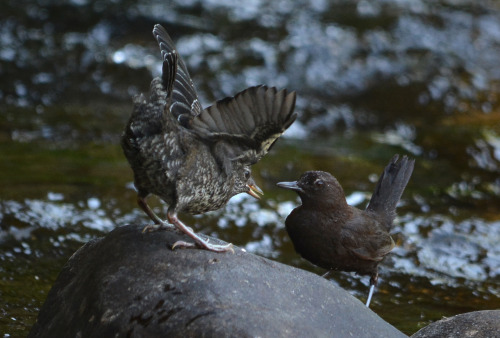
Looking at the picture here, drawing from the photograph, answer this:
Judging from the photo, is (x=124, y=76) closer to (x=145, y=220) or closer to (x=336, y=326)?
(x=145, y=220)

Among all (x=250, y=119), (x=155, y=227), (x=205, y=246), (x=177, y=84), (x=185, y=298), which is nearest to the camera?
(x=185, y=298)

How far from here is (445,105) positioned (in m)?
10.3

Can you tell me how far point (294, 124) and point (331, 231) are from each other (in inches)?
206

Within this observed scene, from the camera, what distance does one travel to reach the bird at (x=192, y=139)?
3422 mm

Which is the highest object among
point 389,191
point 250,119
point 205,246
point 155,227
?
point 389,191

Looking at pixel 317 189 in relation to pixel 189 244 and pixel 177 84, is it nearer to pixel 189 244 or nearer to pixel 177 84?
pixel 177 84

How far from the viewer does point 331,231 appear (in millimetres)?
4625

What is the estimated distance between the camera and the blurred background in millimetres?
5945

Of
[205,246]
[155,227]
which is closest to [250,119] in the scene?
[205,246]

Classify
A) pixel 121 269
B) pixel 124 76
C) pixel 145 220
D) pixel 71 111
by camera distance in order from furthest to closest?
pixel 124 76
pixel 71 111
pixel 145 220
pixel 121 269

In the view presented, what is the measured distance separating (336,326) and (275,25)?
27.1 feet

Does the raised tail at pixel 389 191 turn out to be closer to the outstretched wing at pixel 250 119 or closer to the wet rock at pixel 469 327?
the wet rock at pixel 469 327

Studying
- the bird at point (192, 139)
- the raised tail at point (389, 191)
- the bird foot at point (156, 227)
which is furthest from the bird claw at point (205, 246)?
the raised tail at point (389, 191)

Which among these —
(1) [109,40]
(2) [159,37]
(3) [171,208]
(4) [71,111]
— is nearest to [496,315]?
(3) [171,208]
